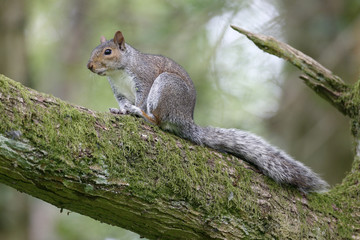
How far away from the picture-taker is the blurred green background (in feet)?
15.0

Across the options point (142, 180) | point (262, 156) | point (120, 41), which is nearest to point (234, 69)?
point (120, 41)

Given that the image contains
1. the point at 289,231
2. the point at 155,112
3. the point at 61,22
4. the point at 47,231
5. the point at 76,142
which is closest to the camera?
the point at 76,142

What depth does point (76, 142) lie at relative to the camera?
1945 millimetres

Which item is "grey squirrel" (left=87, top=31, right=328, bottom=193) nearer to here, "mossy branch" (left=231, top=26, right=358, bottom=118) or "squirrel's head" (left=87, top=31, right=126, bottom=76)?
"squirrel's head" (left=87, top=31, right=126, bottom=76)

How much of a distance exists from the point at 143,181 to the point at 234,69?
143 inches

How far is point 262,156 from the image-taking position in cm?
259

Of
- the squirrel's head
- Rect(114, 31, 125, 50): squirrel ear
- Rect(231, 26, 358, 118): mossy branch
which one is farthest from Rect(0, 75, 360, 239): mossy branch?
Rect(114, 31, 125, 50): squirrel ear

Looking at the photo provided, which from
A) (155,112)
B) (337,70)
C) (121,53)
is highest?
(337,70)

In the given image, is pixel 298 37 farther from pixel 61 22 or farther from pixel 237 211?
pixel 61 22

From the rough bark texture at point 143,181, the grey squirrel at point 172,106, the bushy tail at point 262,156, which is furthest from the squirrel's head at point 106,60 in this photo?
the rough bark texture at point 143,181

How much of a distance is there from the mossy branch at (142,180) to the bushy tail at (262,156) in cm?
6

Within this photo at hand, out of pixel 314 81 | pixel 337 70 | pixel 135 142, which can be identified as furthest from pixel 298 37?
pixel 135 142

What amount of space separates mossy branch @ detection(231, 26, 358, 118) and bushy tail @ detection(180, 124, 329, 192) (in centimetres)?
61

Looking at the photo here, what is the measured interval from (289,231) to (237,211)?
0.33m
